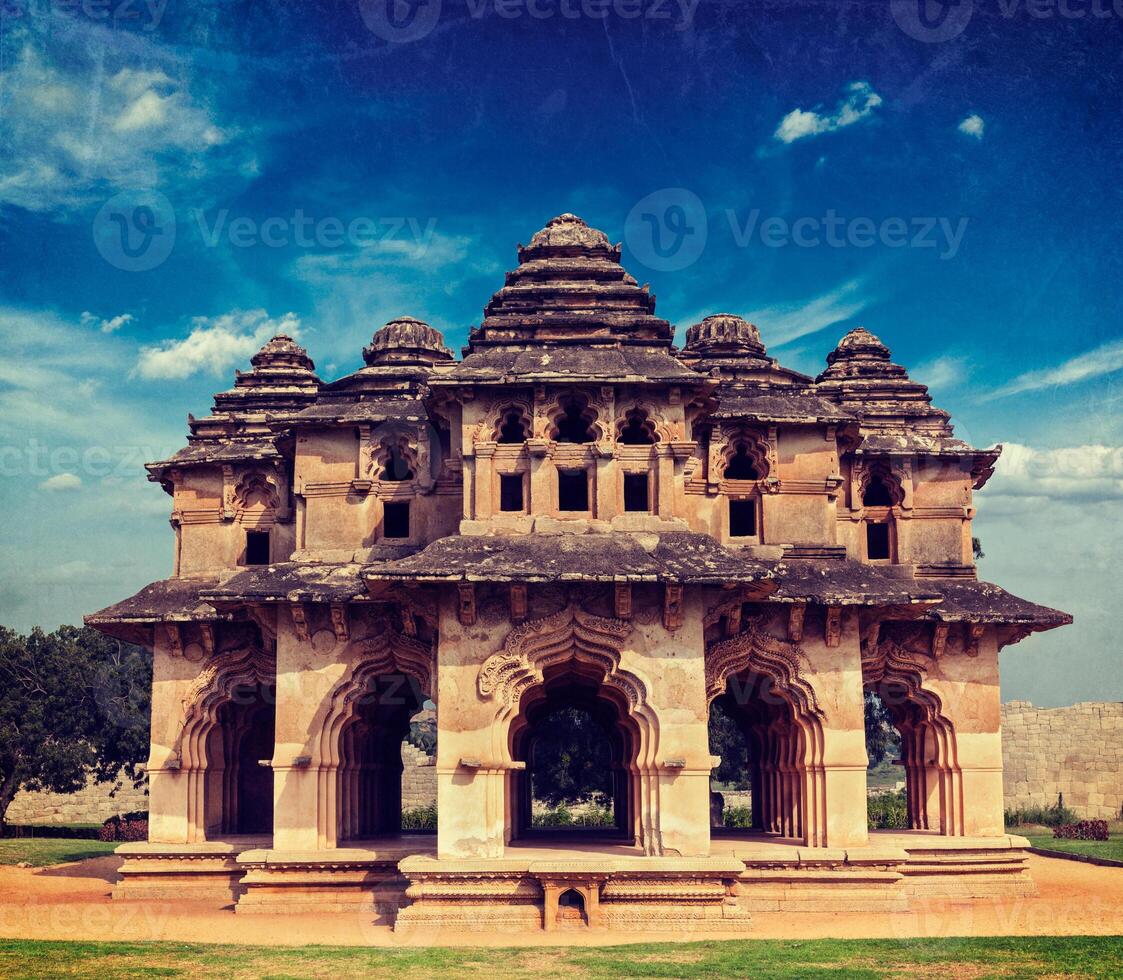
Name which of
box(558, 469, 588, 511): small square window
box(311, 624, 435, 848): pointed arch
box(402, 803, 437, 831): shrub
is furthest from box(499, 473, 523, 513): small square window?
box(402, 803, 437, 831): shrub

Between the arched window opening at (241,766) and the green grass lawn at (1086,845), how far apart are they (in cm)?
1757

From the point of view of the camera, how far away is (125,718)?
39375mm

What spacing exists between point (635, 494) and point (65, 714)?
25.0 metres

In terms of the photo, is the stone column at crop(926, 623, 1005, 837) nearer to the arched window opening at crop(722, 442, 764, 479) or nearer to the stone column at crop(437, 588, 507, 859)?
the arched window opening at crop(722, 442, 764, 479)

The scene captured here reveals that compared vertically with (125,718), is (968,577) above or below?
above

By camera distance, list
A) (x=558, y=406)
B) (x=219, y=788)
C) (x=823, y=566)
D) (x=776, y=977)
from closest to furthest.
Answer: (x=776, y=977) < (x=558, y=406) < (x=823, y=566) < (x=219, y=788)

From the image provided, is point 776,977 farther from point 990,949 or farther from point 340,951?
point 340,951

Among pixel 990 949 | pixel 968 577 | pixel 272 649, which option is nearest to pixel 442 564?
pixel 272 649

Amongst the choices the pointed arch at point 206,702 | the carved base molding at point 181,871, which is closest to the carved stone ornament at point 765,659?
the pointed arch at point 206,702

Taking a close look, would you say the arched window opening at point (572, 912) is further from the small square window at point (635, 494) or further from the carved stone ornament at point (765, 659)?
the small square window at point (635, 494)

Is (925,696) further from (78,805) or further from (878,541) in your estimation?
(78,805)

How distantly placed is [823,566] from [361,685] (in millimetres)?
7859

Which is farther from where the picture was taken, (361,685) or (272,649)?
(272,649)

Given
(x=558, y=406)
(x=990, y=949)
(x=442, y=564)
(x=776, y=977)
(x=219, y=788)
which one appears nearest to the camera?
(x=776, y=977)
